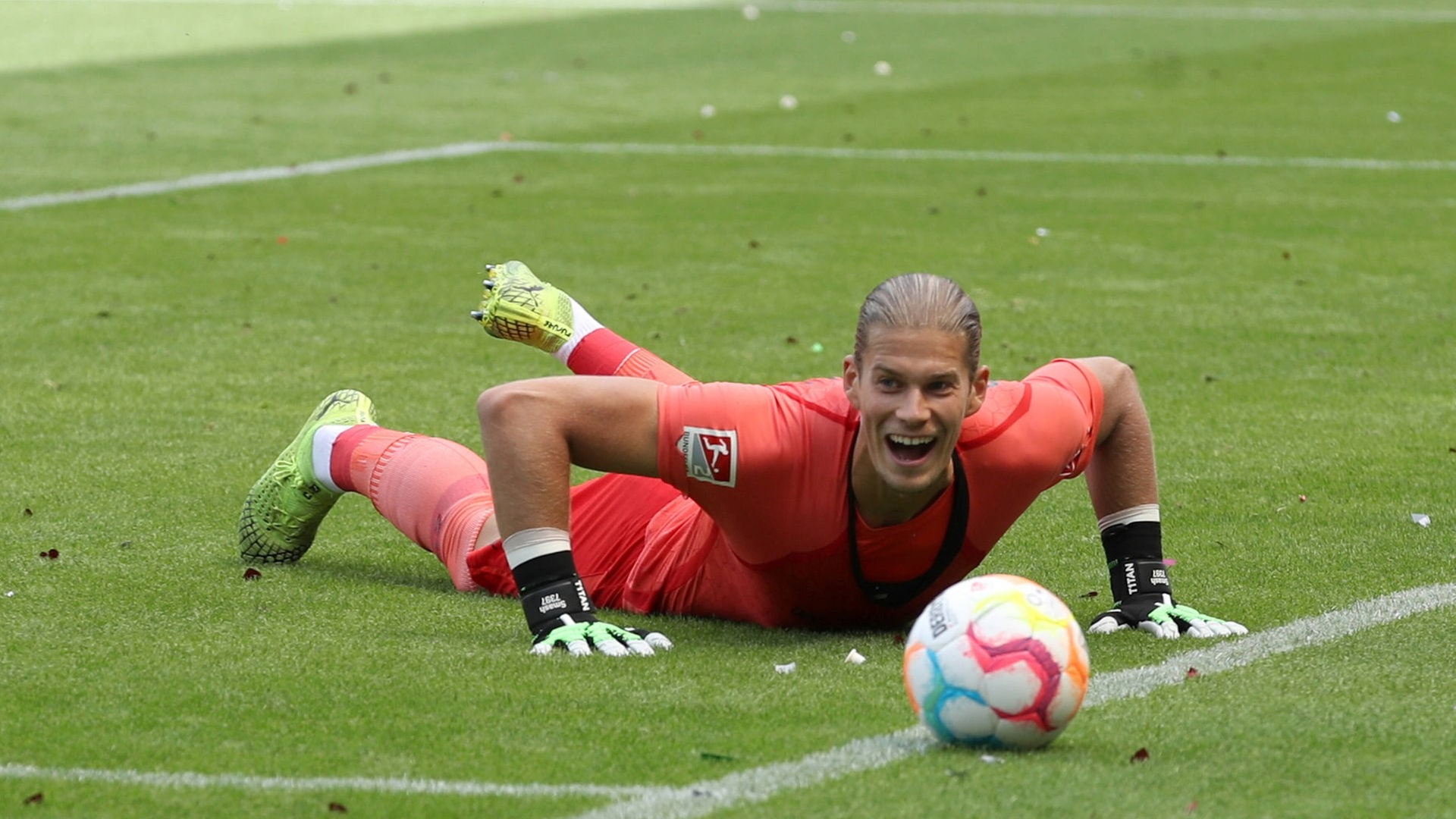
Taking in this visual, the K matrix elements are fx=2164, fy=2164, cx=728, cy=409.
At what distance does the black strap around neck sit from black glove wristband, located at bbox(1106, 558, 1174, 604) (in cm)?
60

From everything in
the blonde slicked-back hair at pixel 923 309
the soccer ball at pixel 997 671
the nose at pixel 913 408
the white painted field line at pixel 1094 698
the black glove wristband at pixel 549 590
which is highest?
the blonde slicked-back hair at pixel 923 309

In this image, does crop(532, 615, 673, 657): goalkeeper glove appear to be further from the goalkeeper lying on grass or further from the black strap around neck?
the black strap around neck

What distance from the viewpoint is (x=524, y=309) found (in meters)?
6.51

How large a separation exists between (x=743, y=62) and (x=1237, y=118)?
6.92 m

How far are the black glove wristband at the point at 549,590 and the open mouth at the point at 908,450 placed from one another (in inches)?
36.2

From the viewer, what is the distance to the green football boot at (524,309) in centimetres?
652

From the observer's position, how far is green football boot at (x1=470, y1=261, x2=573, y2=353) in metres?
6.52

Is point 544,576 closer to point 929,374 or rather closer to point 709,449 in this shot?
point 709,449

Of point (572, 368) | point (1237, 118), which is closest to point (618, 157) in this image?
point (1237, 118)

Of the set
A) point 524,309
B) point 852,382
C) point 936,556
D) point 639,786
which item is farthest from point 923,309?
point 524,309

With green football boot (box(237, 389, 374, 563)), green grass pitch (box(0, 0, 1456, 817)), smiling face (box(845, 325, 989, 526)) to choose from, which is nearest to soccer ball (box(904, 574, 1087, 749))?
green grass pitch (box(0, 0, 1456, 817))

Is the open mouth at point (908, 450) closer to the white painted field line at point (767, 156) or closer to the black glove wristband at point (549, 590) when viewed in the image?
the black glove wristband at point (549, 590)

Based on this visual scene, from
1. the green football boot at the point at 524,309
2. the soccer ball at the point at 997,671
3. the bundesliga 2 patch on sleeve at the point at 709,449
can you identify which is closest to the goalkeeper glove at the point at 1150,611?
the soccer ball at the point at 997,671

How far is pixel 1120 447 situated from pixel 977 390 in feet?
2.80
